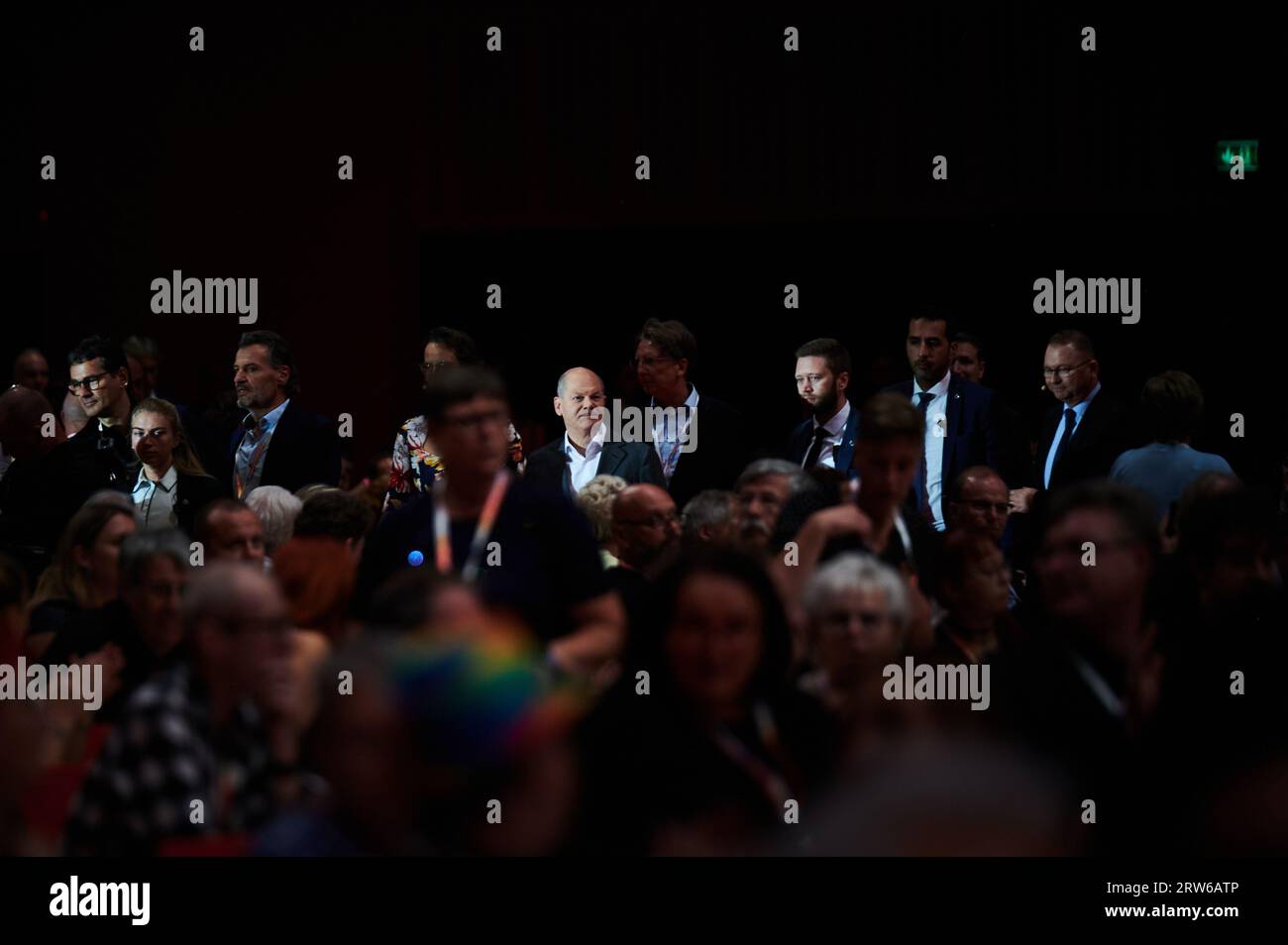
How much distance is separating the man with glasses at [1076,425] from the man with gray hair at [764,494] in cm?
159

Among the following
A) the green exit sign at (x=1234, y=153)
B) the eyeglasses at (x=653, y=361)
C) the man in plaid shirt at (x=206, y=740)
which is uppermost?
the green exit sign at (x=1234, y=153)

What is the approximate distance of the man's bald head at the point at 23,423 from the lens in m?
6.05

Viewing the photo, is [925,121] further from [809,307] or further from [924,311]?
[924,311]

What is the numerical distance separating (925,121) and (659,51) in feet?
4.32

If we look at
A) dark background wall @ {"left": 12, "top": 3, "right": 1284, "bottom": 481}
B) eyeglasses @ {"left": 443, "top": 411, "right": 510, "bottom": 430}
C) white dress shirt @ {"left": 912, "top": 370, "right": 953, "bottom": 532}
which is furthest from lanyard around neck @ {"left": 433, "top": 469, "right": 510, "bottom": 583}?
dark background wall @ {"left": 12, "top": 3, "right": 1284, "bottom": 481}

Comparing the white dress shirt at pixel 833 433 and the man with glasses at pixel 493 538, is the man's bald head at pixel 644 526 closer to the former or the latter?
the man with glasses at pixel 493 538

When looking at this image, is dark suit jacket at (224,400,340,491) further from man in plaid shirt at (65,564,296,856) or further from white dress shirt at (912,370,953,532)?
man in plaid shirt at (65,564,296,856)

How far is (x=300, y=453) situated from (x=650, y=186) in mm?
2804

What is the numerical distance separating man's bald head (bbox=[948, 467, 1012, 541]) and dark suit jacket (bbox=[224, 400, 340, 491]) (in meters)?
2.25

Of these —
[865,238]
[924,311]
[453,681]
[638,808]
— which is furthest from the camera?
[865,238]

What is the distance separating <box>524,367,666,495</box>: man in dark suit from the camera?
5648 millimetres

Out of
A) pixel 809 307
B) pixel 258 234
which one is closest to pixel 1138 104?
pixel 809 307

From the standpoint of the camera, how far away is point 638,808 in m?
2.80

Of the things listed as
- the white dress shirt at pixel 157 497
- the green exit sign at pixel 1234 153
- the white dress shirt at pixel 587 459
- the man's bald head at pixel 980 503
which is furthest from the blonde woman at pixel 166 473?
the green exit sign at pixel 1234 153
